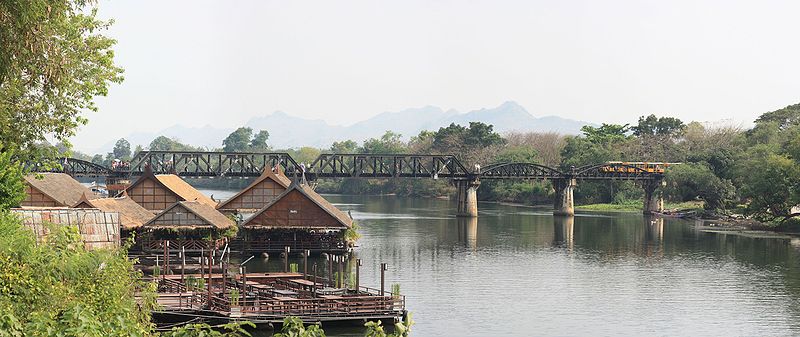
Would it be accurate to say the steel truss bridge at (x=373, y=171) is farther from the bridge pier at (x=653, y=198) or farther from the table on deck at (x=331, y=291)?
the table on deck at (x=331, y=291)

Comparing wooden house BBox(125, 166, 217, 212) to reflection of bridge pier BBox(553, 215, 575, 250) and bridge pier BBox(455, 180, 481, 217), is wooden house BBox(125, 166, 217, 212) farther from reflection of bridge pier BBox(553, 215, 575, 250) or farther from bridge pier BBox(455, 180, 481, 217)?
bridge pier BBox(455, 180, 481, 217)

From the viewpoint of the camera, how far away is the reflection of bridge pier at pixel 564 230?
96312mm

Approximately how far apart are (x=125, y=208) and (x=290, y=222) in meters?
11.3

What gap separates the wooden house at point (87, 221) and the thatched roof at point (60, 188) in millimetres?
32287

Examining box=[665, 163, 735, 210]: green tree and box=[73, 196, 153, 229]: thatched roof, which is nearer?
box=[73, 196, 153, 229]: thatched roof

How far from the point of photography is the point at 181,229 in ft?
236

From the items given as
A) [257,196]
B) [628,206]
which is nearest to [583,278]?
[257,196]

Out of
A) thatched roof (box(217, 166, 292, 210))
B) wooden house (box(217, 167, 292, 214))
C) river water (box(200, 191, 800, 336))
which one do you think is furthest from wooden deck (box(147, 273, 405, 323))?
wooden house (box(217, 167, 292, 214))

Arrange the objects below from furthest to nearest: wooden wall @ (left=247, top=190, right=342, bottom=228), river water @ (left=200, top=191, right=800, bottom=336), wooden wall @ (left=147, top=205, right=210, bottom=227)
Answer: wooden wall @ (left=247, top=190, right=342, bottom=228), wooden wall @ (left=147, top=205, right=210, bottom=227), river water @ (left=200, top=191, right=800, bottom=336)

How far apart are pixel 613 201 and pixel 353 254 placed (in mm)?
87114

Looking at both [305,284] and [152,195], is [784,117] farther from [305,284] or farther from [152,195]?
[305,284]

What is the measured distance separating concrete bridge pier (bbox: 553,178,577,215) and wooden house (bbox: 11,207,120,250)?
320 feet

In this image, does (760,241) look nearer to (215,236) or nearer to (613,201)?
(215,236)

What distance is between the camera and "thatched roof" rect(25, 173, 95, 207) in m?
80.7
